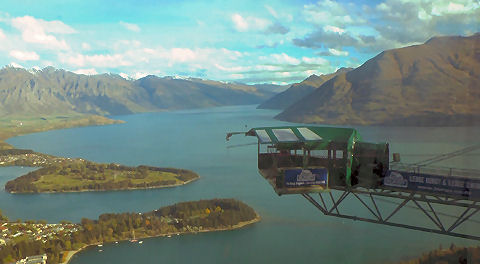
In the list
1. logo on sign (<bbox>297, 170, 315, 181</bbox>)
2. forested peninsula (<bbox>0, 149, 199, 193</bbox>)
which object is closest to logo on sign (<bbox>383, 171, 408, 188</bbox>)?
logo on sign (<bbox>297, 170, 315, 181</bbox>)

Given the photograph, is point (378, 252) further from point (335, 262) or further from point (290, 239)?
point (290, 239)

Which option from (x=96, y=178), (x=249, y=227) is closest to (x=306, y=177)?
(x=249, y=227)

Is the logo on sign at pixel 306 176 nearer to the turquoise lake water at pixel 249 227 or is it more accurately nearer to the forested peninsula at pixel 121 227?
the turquoise lake water at pixel 249 227

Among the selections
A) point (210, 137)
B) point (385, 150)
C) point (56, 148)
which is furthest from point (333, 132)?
point (56, 148)

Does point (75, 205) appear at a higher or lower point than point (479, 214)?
lower

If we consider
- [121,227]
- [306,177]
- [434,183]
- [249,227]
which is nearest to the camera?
[434,183]

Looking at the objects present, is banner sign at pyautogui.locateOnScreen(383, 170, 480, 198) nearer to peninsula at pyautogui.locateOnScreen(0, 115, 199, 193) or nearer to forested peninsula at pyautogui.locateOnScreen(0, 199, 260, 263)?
forested peninsula at pyautogui.locateOnScreen(0, 199, 260, 263)

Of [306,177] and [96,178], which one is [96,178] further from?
[306,177]
